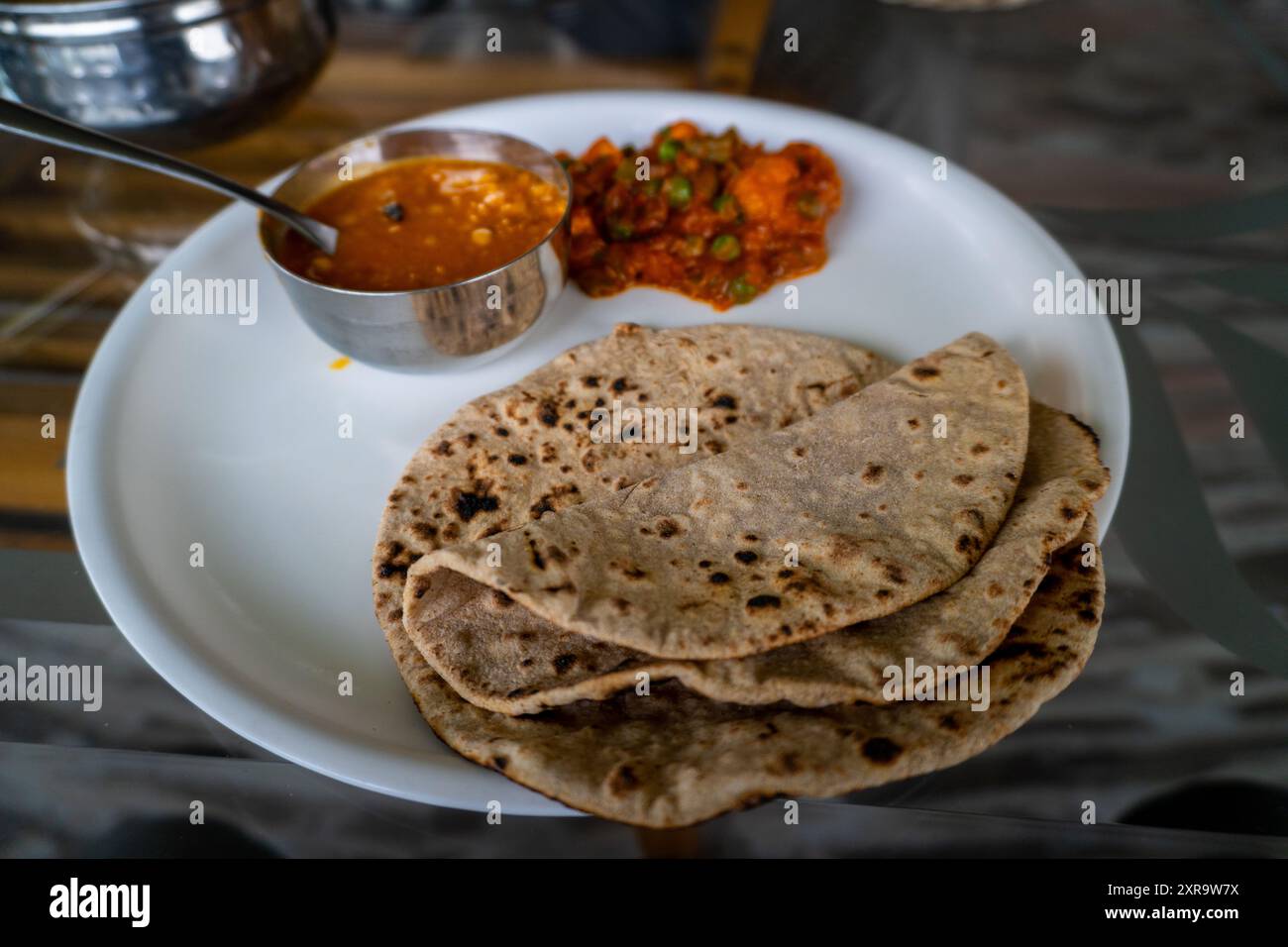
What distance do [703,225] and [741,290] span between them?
0.80 ft

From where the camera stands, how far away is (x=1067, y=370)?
2252 mm

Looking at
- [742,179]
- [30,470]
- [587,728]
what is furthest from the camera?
[742,179]

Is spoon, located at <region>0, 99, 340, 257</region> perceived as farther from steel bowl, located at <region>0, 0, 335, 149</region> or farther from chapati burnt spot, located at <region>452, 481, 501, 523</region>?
chapati burnt spot, located at <region>452, 481, 501, 523</region>

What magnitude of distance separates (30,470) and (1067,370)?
2677mm

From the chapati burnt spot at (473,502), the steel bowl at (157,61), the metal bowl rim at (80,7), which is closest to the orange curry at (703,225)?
the chapati burnt spot at (473,502)

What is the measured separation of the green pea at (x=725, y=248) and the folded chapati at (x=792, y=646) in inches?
45.4

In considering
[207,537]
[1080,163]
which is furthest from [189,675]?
[1080,163]

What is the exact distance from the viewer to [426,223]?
2.53 meters

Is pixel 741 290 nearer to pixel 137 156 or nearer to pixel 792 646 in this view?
pixel 792 646

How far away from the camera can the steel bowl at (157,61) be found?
2590 mm

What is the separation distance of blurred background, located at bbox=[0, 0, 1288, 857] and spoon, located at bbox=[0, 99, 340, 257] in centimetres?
66

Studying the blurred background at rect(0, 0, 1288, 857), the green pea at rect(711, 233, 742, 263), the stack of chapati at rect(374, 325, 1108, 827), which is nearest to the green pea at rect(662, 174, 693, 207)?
the green pea at rect(711, 233, 742, 263)

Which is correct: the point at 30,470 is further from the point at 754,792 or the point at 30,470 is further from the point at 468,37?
the point at 468,37

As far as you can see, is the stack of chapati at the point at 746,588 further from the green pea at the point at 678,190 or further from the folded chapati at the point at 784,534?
the green pea at the point at 678,190
